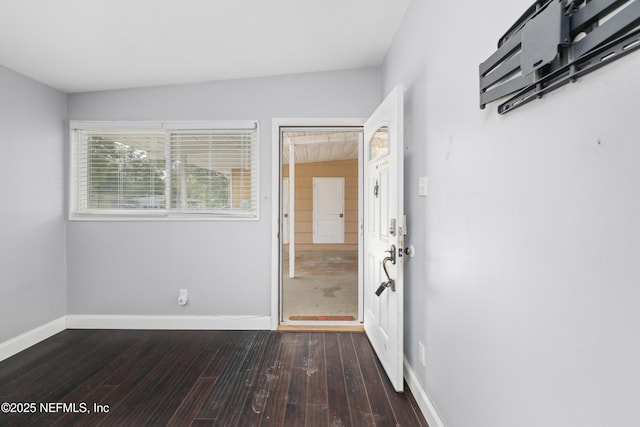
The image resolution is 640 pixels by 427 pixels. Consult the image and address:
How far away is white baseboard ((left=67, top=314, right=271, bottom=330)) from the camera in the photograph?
3045 millimetres

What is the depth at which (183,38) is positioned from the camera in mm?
2279

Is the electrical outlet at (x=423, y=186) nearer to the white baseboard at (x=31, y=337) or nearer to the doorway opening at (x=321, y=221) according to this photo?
A: the doorway opening at (x=321, y=221)

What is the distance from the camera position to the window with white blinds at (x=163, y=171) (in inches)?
123

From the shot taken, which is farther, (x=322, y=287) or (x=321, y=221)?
(x=321, y=221)

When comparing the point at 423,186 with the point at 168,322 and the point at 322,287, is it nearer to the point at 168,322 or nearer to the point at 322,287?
the point at 168,322

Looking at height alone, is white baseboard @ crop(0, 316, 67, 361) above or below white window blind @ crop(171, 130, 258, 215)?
below

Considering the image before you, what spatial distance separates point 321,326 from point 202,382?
4.15 feet

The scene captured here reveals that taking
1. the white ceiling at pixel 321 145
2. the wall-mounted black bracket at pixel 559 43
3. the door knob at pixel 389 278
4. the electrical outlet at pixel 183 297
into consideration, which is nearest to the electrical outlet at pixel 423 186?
the door knob at pixel 389 278

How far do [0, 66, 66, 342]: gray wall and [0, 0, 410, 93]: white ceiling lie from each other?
23cm

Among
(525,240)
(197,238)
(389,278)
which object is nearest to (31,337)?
(197,238)

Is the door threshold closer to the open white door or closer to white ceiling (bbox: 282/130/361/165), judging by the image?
the open white door

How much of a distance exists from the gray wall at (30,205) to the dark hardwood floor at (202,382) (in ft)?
1.20

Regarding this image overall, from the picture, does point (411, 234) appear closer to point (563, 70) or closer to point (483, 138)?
point (483, 138)

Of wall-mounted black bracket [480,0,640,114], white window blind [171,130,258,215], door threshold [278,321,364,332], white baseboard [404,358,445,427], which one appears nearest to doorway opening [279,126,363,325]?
door threshold [278,321,364,332]
